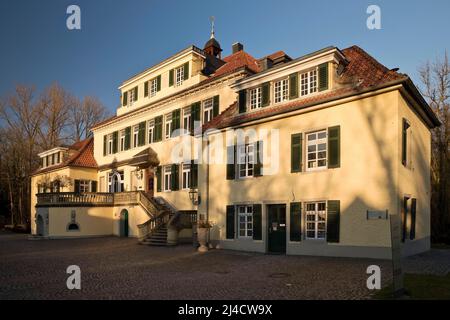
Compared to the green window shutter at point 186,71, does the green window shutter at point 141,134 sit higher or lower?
lower

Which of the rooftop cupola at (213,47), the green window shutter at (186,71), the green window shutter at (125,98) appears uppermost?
the rooftop cupola at (213,47)

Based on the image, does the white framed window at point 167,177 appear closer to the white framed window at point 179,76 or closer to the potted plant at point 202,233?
the white framed window at point 179,76

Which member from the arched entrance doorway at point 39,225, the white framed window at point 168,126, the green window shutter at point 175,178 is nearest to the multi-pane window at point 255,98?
the green window shutter at point 175,178

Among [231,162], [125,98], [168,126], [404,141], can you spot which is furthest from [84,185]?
[404,141]

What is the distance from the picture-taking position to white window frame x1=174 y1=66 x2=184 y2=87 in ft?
91.4

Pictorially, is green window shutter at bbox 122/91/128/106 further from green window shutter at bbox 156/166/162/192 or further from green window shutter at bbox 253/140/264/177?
green window shutter at bbox 253/140/264/177

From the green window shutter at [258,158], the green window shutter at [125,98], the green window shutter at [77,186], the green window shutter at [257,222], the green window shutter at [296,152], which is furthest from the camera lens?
the green window shutter at [77,186]

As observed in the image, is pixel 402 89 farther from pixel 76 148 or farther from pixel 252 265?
pixel 76 148

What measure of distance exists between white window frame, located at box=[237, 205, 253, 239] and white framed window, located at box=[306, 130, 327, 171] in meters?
3.88

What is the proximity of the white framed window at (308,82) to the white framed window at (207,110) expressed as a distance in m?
7.99

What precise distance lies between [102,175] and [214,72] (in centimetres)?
1412

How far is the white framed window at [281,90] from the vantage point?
18016 mm
